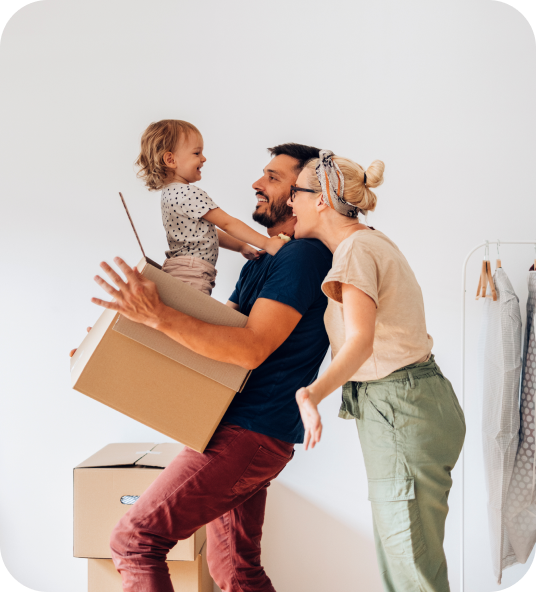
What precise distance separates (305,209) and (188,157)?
1.60ft

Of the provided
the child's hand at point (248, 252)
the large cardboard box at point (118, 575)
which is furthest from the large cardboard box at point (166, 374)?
the large cardboard box at point (118, 575)

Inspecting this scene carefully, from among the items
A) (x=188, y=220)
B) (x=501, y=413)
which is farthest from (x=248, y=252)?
(x=501, y=413)

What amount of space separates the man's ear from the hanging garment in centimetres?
133

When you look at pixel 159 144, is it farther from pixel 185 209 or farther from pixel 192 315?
pixel 192 315

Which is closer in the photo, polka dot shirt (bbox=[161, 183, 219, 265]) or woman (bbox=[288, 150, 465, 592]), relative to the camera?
woman (bbox=[288, 150, 465, 592])

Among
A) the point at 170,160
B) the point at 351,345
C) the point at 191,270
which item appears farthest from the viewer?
the point at 170,160

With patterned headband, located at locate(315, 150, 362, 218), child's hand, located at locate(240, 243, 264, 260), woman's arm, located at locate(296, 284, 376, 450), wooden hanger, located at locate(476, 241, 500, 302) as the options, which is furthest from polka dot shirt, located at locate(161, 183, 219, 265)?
wooden hanger, located at locate(476, 241, 500, 302)

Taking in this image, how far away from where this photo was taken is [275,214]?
5.43 ft

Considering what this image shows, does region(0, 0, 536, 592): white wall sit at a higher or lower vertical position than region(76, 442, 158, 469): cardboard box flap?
higher

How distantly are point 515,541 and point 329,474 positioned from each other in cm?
71

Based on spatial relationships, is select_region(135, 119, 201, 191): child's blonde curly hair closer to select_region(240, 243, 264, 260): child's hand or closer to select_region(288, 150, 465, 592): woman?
select_region(240, 243, 264, 260): child's hand

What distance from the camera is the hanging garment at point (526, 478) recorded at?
1.78 m

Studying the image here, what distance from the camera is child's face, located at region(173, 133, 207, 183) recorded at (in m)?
1.59

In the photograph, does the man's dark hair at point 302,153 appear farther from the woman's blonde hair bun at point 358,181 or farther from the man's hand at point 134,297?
the man's hand at point 134,297
